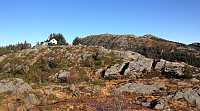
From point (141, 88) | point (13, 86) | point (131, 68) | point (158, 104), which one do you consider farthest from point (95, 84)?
point (13, 86)

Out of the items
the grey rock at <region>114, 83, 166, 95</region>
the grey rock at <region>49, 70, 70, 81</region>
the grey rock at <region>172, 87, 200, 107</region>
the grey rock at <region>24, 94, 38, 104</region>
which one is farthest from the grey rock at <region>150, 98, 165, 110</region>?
the grey rock at <region>49, 70, 70, 81</region>

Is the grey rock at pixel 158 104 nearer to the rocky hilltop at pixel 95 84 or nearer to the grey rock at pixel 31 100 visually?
the rocky hilltop at pixel 95 84

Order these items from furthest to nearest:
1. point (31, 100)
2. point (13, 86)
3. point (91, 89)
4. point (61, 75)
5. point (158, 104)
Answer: point (61, 75) → point (91, 89) → point (13, 86) → point (31, 100) → point (158, 104)

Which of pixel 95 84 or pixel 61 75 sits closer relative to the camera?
pixel 95 84

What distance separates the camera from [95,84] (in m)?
35.8

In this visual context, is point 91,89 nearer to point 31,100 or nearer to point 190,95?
point 31,100

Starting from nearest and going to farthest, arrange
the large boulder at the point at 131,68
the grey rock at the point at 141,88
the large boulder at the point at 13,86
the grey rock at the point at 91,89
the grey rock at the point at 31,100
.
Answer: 1. the grey rock at the point at 31,100
2. the large boulder at the point at 13,86
3. the grey rock at the point at 141,88
4. the grey rock at the point at 91,89
5. the large boulder at the point at 131,68

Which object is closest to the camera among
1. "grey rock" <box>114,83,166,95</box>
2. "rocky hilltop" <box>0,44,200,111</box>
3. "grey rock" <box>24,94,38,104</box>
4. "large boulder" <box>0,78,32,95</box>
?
"rocky hilltop" <box>0,44,200,111</box>

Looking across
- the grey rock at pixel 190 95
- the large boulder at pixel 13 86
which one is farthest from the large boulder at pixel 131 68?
the large boulder at pixel 13 86

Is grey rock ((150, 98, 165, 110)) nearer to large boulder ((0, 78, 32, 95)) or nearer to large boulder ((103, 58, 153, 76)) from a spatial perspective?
large boulder ((103, 58, 153, 76))

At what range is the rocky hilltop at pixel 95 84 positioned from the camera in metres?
21.2

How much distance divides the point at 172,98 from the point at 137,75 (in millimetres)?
19033

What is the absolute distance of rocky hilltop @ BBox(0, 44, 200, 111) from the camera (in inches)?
833

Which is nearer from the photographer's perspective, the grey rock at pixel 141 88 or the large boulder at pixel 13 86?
the large boulder at pixel 13 86
